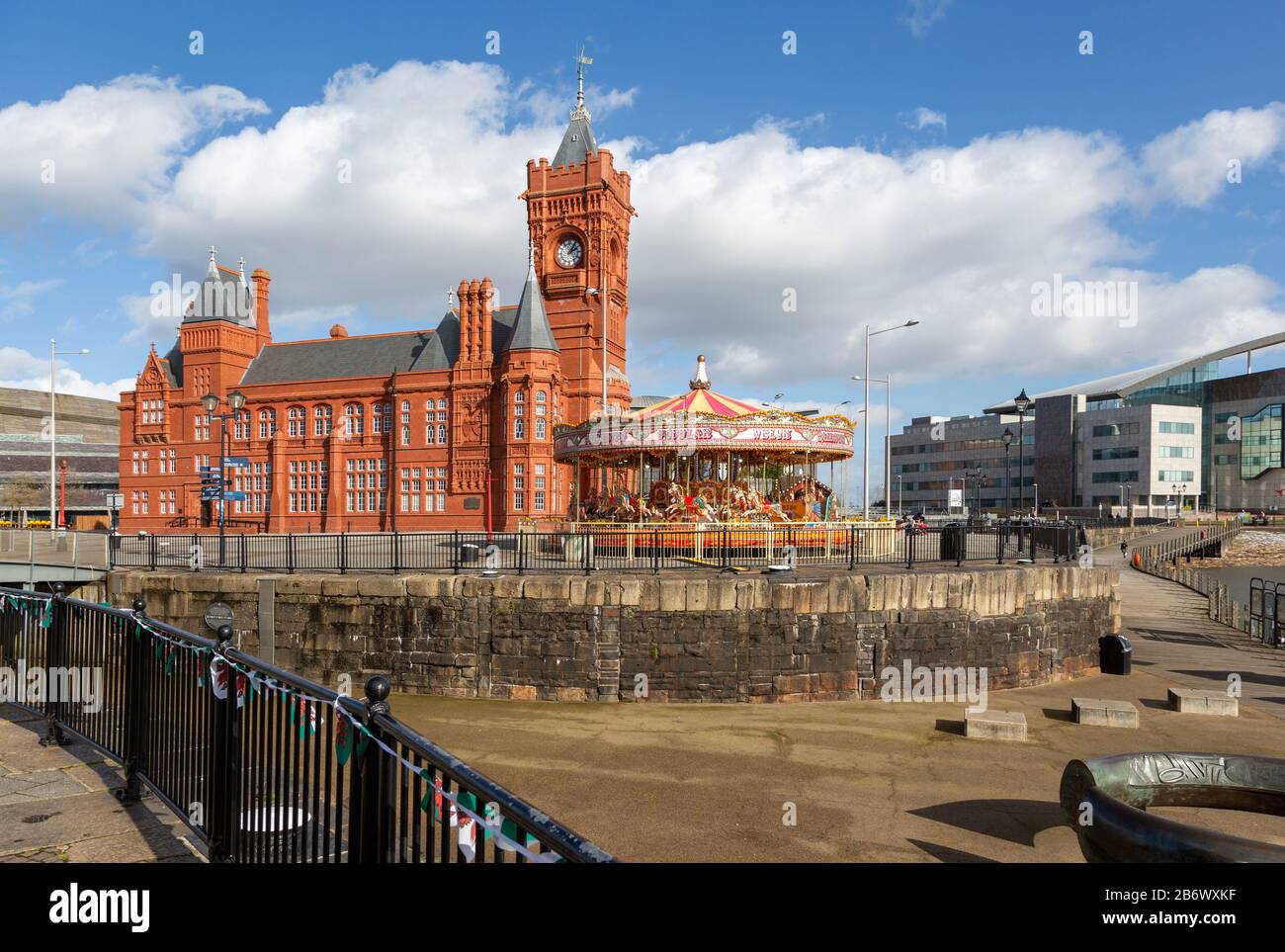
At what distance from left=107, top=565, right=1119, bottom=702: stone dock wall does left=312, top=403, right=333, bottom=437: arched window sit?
36.2 m

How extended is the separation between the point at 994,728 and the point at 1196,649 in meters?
13.5

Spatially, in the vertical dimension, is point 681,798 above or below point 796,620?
below

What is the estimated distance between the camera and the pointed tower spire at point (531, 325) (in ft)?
145

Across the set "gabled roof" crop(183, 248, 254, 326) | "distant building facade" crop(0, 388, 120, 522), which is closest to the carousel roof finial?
"gabled roof" crop(183, 248, 254, 326)

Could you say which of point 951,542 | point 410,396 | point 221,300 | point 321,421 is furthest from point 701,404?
point 221,300

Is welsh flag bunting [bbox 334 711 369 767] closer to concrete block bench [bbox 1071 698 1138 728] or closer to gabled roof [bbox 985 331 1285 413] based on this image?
concrete block bench [bbox 1071 698 1138 728]

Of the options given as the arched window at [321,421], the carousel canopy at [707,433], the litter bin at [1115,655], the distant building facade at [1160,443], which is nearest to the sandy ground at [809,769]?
the litter bin at [1115,655]

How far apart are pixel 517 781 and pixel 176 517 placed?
175ft

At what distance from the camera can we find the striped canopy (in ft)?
81.6

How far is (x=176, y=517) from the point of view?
53.1 metres

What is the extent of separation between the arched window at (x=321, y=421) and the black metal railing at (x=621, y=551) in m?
26.9
